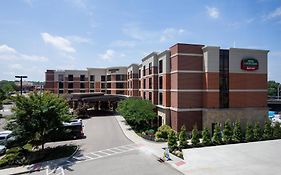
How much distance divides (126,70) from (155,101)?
27651mm

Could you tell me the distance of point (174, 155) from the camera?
69.0 ft

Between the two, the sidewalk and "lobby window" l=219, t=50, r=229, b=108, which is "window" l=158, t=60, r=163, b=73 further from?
the sidewalk

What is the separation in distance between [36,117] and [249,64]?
30.4m

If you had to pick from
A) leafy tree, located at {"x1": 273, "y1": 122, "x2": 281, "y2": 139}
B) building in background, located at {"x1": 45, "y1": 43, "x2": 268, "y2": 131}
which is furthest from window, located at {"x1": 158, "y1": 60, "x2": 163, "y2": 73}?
leafy tree, located at {"x1": 273, "y1": 122, "x2": 281, "y2": 139}

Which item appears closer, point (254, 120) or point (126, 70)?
point (254, 120)

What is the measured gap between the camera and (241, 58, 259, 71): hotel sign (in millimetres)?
30908

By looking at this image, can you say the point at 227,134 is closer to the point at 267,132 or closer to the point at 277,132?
the point at 267,132

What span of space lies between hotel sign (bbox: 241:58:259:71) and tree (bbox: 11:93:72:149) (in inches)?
1061

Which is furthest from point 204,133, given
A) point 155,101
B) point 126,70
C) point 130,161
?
point 126,70

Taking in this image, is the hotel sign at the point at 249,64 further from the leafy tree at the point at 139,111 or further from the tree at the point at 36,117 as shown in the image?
the tree at the point at 36,117

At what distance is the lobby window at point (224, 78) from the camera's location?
1185 inches

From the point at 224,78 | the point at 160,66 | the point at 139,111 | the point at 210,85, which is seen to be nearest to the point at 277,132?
the point at 224,78

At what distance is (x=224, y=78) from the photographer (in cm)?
3028

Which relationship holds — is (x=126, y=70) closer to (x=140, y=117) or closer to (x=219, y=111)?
(x=140, y=117)
